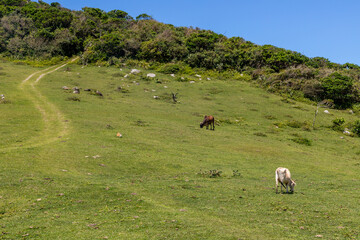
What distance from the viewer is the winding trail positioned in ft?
80.7

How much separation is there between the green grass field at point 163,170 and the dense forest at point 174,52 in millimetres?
20178

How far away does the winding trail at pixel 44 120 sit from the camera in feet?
80.7

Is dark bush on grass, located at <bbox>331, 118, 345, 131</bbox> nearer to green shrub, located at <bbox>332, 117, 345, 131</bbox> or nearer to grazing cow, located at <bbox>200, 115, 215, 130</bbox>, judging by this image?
green shrub, located at <bbox>332, 117, 345, 131</bbox>

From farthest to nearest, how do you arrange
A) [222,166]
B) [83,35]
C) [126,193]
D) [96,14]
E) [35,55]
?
[96,14] < [83,35] < [35,55] < [222,166] < [126,193]

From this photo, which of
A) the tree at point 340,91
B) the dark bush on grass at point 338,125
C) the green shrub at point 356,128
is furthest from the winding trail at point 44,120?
the tree at point 340,91

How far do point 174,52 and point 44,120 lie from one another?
199 feet

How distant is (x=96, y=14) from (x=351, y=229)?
126547 mm

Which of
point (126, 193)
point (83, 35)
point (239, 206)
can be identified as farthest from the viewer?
point (83, 35)

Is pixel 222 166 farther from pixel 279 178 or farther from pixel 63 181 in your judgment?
pixel 63 181

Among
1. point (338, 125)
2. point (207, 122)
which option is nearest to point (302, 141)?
point (207, 122)

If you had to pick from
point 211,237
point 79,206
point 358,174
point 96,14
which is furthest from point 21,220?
point 96,14

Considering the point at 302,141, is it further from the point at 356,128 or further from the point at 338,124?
the point at 338,124

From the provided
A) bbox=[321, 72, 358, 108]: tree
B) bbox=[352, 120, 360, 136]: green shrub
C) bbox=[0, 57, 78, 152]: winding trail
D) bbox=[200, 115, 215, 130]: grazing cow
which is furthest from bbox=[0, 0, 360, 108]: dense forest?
bbox=[200, 115, 215, 130]: grazing cow

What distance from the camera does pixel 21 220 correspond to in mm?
10523
